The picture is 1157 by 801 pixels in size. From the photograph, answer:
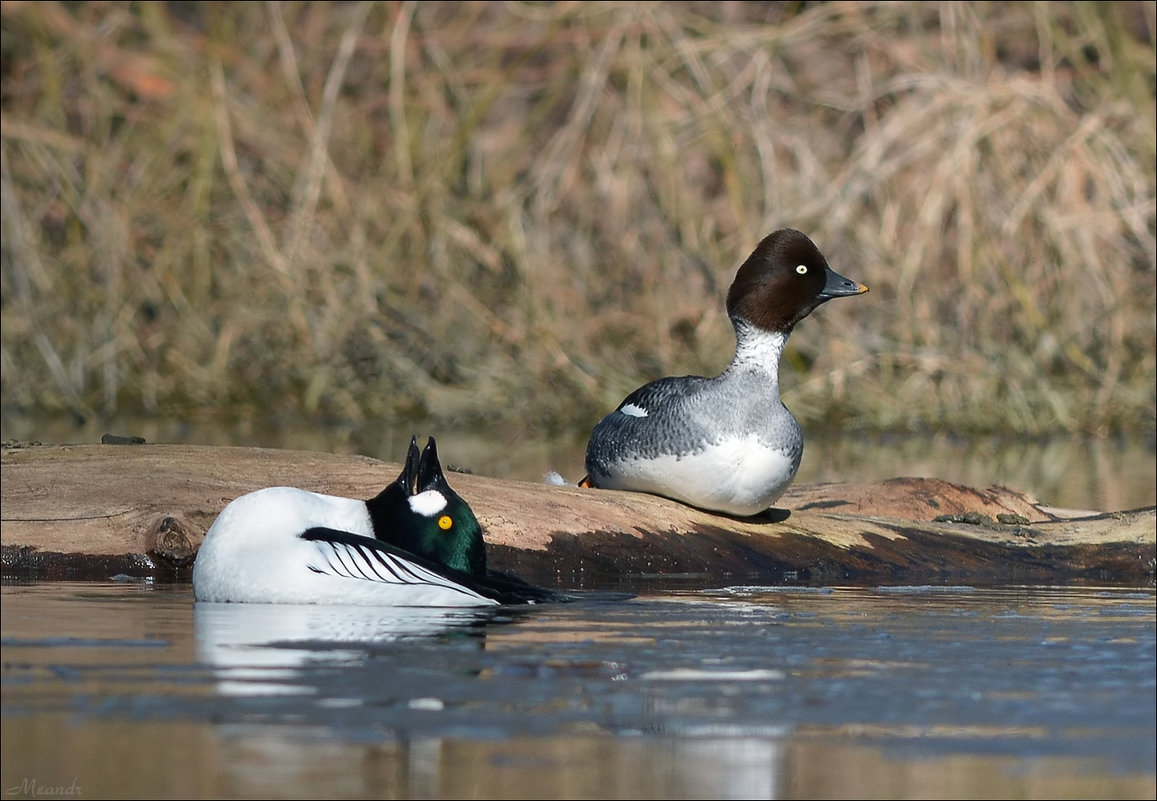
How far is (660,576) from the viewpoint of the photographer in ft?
22.3

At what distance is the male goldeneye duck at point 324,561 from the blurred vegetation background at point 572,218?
779 centimetres

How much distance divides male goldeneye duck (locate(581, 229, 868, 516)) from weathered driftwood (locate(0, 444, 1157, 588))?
14 centimetres

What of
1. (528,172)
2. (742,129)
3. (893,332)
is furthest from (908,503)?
(528,172)

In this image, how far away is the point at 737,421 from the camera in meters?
7.26

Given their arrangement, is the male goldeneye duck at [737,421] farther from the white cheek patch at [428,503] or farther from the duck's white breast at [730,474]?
the white cheek patch at [428,503]

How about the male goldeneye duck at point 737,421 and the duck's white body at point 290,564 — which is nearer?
the duck's white body at point 290,564

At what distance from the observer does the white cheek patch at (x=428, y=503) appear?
5.89 m

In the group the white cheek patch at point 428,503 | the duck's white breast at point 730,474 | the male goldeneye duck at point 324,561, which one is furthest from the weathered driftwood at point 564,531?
the white cheek patch at point 428,503

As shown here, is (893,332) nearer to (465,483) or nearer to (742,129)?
(742,129)

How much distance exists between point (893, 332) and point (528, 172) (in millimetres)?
3348

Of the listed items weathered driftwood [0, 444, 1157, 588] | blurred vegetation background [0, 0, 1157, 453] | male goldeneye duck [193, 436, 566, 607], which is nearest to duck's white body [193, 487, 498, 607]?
male goldeneye duck [193, 436, 566, 607]

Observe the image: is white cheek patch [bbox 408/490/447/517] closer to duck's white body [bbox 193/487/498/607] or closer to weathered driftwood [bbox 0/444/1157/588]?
duck's white body [bbox 193/487/498/607]

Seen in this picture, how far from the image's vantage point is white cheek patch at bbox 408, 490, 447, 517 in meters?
5.89

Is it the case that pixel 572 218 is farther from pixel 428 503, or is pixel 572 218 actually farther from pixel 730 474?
pixel 428 503
